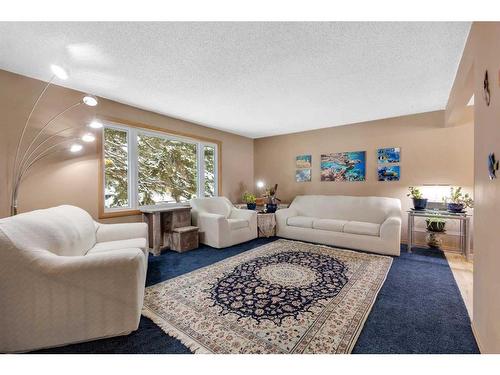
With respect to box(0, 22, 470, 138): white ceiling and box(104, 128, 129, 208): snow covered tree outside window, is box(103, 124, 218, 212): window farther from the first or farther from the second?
box(0, 22, 470, 138): white ceiling

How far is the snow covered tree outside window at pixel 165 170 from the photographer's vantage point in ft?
12.5

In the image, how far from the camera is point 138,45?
1942 mm

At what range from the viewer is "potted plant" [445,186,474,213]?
10.7 ft

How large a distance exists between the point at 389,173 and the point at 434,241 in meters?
1.38

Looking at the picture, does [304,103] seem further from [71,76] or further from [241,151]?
[71,76]

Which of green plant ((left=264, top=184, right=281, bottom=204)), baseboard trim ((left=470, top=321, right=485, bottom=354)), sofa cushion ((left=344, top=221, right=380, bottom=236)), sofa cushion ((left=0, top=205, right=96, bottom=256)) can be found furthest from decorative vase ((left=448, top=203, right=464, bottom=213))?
sofa cushion ((left=0, top=205, right=96, bottom=256))

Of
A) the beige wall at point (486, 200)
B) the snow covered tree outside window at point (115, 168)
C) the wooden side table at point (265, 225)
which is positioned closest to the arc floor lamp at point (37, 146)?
the snow covered tree outside window at point (115, 168)

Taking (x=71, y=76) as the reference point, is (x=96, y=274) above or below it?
below

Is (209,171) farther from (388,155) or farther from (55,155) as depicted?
(388,155)

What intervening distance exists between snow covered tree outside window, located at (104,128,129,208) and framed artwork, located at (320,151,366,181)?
4049mm

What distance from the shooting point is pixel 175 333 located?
1.60 m

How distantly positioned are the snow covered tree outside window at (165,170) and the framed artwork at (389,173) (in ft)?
12.6

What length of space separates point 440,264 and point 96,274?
402cm
